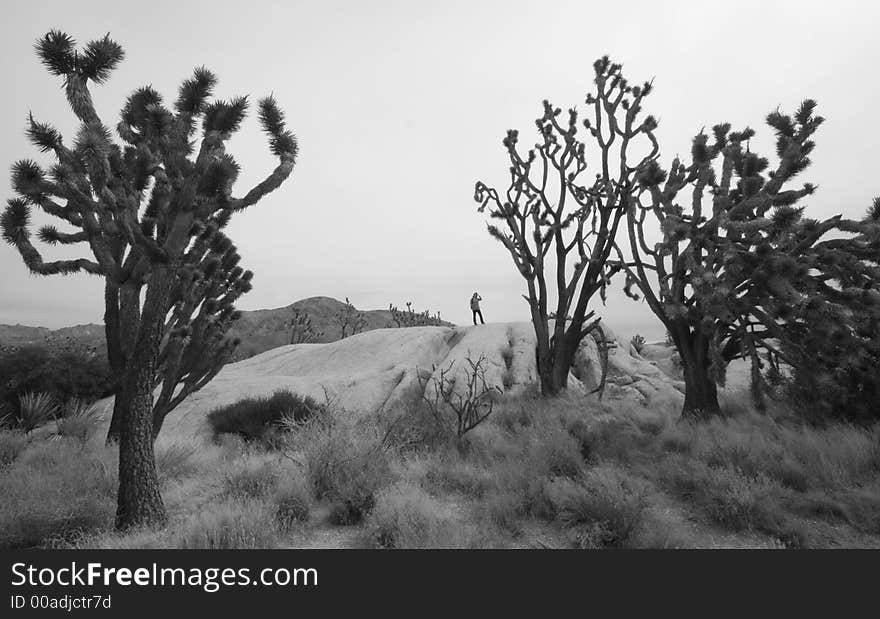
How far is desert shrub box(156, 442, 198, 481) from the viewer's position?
7941 mm

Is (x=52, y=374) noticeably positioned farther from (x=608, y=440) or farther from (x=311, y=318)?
(x=311, y=318)

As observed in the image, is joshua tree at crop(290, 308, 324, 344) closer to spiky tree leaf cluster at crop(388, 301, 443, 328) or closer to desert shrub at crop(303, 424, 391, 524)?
spiky tree leaf cluster at crop(388, 301, 443, 328)

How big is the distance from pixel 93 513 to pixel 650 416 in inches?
469

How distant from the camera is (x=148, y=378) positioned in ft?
19.5

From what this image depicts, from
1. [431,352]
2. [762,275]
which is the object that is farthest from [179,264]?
[431,352]

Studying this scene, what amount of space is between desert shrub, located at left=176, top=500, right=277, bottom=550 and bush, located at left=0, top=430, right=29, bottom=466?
5.79 meters

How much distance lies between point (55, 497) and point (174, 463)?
8.25ft

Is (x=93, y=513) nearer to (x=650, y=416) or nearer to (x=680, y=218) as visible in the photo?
(x=650, y=416)

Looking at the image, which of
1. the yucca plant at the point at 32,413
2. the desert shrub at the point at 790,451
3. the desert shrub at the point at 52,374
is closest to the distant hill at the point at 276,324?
the desert shrub at the point at 52,374

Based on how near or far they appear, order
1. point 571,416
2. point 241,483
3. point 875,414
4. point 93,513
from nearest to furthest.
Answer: point 93,513 → point 241,483 → point 875,414 → point 571,416

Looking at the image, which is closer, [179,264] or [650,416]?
[179,264]

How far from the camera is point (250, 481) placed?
6906mm

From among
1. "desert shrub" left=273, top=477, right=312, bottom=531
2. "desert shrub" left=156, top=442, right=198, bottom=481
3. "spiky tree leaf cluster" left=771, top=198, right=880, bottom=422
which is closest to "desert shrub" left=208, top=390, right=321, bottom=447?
"desert shrub" left=156, top=442, right=198, bottom=481

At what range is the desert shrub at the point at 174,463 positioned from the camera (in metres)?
7.94
